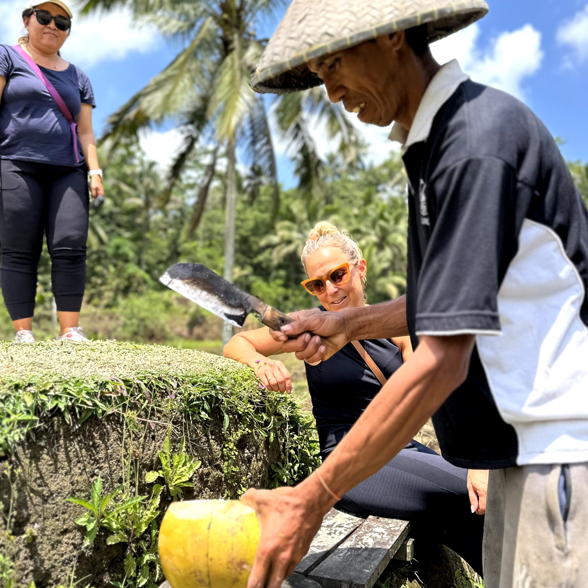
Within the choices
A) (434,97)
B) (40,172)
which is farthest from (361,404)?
(40,172)

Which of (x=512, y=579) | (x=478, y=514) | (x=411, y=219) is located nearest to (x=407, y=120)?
(x=411, y=219)

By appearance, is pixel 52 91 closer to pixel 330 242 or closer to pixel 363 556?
pixel 330 242

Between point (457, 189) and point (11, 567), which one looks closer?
point (457, 189)

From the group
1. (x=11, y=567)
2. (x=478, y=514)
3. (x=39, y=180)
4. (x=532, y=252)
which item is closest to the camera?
(x=532, y=252)

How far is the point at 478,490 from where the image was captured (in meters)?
2.65

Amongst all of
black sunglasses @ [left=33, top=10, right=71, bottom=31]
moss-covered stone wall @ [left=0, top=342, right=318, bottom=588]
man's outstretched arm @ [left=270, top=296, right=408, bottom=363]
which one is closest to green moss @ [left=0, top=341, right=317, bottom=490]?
moss-covered stone wall @ [left=0, top=342, right=318, bottom=588]

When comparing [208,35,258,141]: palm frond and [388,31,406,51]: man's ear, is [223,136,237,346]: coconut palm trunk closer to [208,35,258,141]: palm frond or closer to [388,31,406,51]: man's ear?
[208,35,258,141]: palm frond

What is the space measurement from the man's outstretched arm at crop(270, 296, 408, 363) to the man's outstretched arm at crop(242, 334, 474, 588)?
2.21 ft

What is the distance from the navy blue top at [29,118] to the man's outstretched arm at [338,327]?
7.50 ft

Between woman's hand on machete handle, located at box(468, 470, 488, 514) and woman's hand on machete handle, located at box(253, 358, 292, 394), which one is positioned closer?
woman's hand on machete handle, located at box(468, 470, 488, 514)

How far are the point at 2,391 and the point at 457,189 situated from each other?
153 cm

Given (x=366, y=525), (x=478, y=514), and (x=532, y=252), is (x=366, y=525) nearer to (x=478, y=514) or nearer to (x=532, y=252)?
(x=478, y=514)

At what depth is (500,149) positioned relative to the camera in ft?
4.06

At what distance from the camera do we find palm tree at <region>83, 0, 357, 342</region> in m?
16.8
